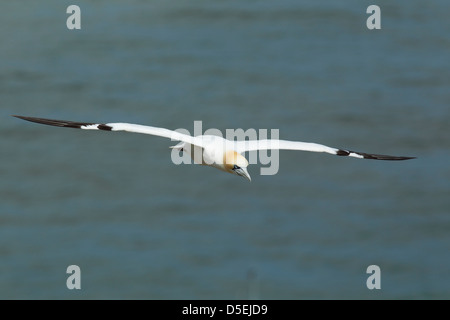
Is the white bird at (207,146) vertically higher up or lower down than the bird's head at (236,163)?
higher up

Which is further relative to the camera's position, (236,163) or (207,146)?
(207,146)

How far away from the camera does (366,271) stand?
2572 cm

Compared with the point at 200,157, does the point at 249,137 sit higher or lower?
higher

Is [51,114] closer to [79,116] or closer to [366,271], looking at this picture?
[79,116]

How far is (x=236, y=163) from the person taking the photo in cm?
1825

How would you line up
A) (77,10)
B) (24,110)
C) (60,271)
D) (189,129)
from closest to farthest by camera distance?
(60,271) → (189,129) → (24,110) → (77,10)

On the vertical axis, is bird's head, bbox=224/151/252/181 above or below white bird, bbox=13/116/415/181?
below

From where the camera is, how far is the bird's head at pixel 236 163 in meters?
18.2

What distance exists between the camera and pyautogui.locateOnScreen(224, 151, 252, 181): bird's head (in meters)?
18.2

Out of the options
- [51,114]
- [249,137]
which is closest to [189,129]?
[249,137]

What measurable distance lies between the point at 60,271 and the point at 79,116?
5196 millimetres

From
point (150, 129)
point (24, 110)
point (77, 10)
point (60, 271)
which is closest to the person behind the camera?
point (150, 129)

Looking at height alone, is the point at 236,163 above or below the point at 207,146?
below

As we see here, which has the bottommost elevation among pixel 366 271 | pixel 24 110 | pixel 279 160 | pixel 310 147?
pixel 366 271
